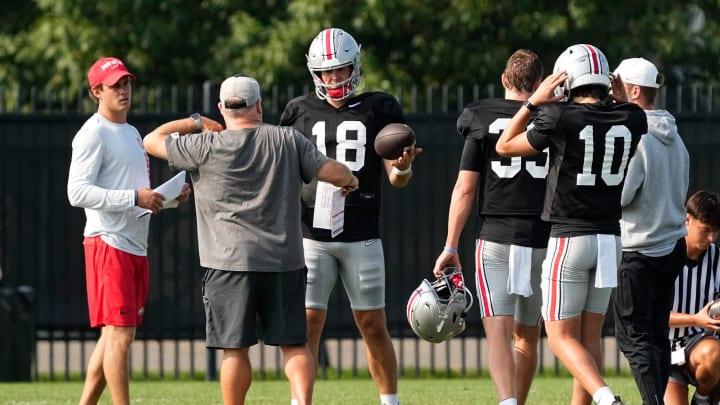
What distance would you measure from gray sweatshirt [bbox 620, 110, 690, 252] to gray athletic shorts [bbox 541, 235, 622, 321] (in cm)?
39

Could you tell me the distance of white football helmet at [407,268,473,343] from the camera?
7.24 metres

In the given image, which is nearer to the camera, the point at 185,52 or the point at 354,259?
the point at 354,259

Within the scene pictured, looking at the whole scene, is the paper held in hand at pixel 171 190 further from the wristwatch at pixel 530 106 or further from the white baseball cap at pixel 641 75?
the white baseball cap at pixel 641 75

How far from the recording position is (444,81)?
16531 mm

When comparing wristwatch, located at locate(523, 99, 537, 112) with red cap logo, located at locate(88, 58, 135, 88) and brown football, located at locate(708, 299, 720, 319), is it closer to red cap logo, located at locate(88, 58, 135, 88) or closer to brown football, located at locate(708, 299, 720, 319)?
brown football, located at locate(708, 299, 720, 319)

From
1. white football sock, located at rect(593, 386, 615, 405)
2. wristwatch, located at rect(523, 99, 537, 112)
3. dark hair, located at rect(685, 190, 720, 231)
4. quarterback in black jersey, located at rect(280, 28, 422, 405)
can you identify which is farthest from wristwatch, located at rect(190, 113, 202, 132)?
dark hair, located at rect(685, 190, 720, 231)

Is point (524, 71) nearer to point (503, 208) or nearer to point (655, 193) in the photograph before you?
point (503, 208)

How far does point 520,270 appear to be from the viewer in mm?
7148

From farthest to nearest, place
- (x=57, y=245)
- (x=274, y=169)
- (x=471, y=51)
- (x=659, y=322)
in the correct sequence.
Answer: (x=471, y=51), (x=57, y=245), (x=659, y=322), (x=274, y=169)

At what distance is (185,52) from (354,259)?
31.9 ft

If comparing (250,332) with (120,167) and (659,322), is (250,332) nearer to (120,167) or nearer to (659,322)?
(120,167)

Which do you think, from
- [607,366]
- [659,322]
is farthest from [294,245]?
[607,366]

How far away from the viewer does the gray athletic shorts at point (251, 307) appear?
6504 mm

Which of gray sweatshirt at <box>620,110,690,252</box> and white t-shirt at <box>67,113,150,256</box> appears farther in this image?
white t-shirt at <box>67,113,150,256</box>
